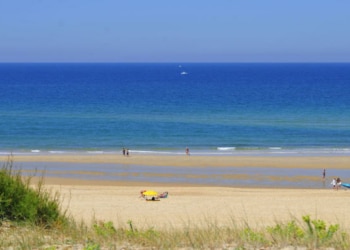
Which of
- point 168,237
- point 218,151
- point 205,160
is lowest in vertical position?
point 168,237

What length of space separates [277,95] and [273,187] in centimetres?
7216

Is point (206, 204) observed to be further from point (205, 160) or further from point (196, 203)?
point (205, 160)

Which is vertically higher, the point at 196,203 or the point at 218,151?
the point at 218,151

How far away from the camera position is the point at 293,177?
34406mm

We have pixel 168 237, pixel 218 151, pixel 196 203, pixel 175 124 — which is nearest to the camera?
pixel 168 237

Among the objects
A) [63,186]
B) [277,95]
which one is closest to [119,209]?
[63,186]

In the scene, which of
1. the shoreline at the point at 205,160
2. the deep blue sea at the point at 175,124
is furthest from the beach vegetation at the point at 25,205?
the deep blue sea at the point at 175,124

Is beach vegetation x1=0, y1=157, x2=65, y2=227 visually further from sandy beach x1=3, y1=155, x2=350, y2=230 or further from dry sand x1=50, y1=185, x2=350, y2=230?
dry sand x1=50, y1=185, x2=350, y2=230

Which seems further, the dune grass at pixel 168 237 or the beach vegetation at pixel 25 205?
the beach vegetation at pixel 25 205

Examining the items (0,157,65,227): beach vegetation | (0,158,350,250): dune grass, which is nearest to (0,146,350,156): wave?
(0,157,65,227): beach vegetation

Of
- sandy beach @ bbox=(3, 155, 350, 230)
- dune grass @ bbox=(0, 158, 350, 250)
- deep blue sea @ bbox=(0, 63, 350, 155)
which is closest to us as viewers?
dune grass @ bbox=(0, 158, 350, 250)

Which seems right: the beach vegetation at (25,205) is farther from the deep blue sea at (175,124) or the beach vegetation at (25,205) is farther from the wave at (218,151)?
the deep blue sea at (175,124)

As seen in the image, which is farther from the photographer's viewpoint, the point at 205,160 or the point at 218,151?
the point at 218,151

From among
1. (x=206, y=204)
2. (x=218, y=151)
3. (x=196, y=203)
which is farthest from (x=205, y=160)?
(x=206, y=204)
